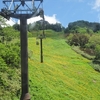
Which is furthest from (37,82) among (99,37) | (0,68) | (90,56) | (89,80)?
(99,37)

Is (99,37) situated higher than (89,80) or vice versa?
(99,37)

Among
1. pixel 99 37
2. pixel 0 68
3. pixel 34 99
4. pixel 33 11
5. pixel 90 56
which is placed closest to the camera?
pixel 33 11

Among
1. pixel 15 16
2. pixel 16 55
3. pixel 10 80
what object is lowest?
pixel 10 80

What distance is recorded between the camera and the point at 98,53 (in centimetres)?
7856

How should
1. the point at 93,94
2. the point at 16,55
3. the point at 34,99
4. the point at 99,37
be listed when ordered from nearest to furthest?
the point at 34,99 < the point at 16,55 < the point at 93,94 < the point at 99,37

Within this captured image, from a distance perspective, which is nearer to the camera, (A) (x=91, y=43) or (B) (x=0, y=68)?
(B) (x=0, y=68)

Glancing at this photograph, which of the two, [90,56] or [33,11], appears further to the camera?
[90,56]

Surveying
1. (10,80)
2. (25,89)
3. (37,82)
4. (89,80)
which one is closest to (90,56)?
(89,80)

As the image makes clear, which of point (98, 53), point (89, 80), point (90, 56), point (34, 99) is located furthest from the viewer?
point (90, 56)

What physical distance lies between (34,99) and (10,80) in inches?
145

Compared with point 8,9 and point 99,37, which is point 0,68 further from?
point 99,37

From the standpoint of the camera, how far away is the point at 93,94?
1674 inches

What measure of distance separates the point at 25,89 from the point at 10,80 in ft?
54.6

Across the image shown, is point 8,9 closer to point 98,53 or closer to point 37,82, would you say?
point 37,82
